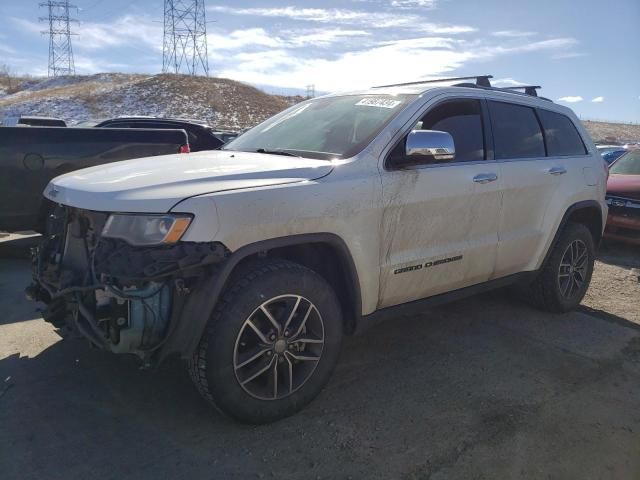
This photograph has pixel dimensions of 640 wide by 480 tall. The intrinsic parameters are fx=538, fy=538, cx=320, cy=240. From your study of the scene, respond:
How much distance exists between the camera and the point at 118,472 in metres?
2.53

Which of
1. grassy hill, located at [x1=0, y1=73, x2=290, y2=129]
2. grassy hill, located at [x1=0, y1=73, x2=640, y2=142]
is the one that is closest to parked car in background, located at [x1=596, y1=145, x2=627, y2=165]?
grassy hill, located at [x1=0, y1=73, x2=640, y2=142]

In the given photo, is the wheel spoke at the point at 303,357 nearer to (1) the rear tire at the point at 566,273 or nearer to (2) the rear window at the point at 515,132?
(2) the rear window at the point at 515,132

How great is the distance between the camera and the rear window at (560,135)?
15.3 feet

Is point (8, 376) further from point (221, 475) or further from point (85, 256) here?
point (221, 475)

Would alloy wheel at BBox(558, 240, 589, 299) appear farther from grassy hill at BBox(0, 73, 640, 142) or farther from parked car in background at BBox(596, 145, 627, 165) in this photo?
grassy hill at BBox(0, 73, 640, 142)

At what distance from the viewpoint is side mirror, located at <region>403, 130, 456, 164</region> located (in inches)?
126

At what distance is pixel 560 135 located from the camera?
4805 millimetres

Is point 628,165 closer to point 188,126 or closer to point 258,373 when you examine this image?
point 188,126

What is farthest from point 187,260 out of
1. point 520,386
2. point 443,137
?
point 520,386

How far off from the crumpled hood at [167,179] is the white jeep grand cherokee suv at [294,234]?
0.04 ft

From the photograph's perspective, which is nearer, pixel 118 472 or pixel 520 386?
pixel 118 472

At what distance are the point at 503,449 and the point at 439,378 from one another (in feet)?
2.66

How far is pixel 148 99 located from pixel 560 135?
42.6 metres

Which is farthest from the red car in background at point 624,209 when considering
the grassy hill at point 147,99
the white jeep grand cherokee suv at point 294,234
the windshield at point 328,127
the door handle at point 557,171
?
the grassy hill at point 147,99
